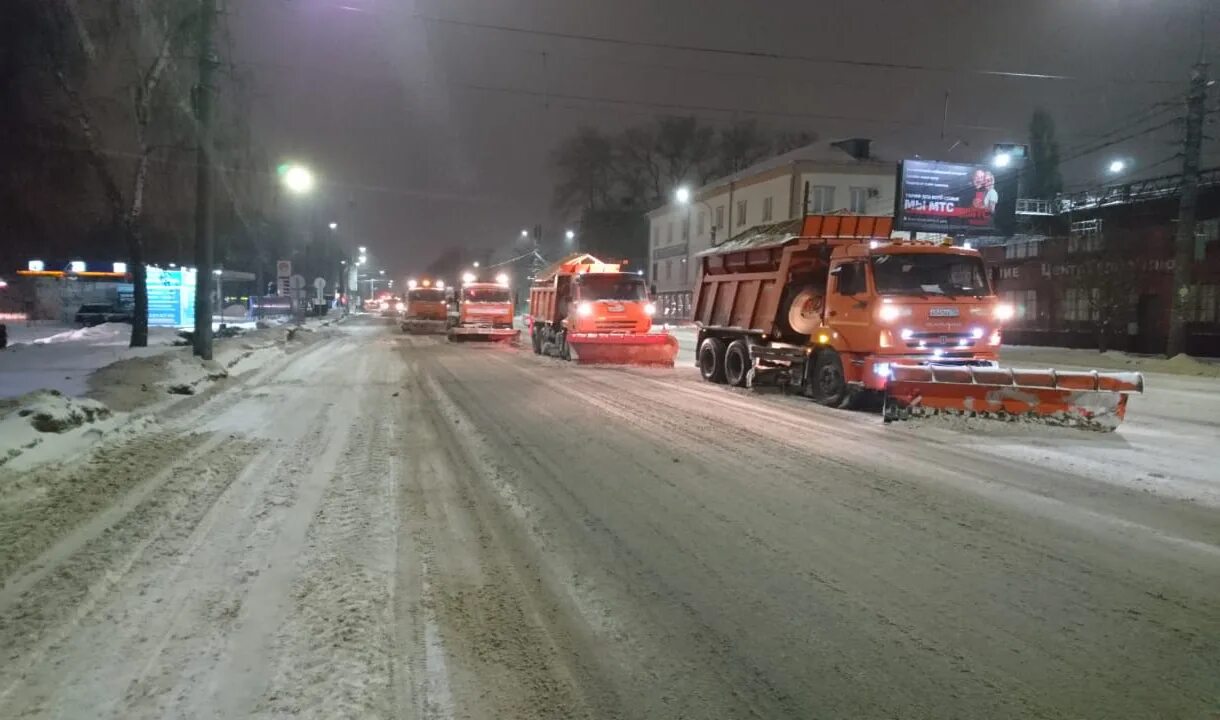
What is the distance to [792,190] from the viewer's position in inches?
2042

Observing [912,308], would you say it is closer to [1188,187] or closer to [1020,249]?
[1188,187]

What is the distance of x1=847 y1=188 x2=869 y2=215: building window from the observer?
170ft

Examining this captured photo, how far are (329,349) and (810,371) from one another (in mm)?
18770

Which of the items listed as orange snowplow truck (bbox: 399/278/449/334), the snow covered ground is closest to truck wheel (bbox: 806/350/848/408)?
the snow covered ground

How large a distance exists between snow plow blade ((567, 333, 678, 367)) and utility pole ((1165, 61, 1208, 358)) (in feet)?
48.5

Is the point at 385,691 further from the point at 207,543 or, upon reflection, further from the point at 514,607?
the point at 207,543

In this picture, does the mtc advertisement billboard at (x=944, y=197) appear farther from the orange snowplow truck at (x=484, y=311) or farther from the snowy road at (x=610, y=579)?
the snowy road at (x=610, y=579)

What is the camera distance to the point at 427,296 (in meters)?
45.4

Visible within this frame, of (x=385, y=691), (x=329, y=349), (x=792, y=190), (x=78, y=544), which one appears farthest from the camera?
(x=792, y=190)

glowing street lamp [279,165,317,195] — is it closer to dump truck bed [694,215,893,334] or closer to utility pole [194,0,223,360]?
utility pole [194,0,223,360]

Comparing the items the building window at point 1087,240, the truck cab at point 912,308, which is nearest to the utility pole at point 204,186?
the truck cab at point 912,308

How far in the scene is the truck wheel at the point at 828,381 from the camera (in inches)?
550

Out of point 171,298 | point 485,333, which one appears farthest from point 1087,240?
point 171,298

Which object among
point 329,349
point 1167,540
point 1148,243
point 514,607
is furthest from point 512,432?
point 1148,243
